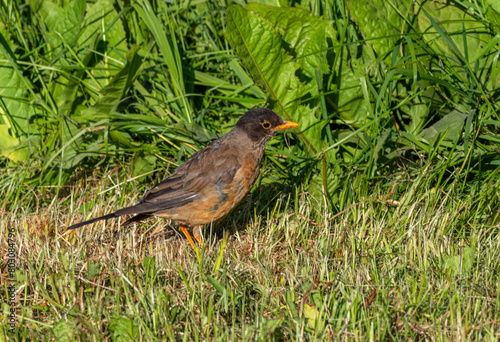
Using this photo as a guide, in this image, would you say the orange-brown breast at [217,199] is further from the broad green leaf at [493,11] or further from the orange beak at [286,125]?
the broad green leaf at [493,11]

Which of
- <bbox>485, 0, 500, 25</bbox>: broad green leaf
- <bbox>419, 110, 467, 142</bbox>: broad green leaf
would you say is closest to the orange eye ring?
<bbox>419, 110, 467, 142</bbox>: broad green leaf

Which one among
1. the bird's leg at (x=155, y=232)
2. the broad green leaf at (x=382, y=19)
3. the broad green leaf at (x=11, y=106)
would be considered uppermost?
the broad green leaf at (x=382, y=19)

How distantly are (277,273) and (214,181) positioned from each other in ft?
3.11

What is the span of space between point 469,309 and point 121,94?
3.50 meters

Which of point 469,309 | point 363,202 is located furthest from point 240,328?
point 363,202

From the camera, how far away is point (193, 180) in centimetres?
449

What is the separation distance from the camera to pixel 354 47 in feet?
16.6

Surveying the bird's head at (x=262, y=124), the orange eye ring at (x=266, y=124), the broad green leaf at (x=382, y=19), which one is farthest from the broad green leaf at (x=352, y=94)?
the orange eye ring at (x=266, y=124)

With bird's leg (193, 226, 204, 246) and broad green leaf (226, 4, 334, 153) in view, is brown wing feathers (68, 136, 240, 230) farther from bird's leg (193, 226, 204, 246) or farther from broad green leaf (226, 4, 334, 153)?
broad green leaf (226, 4, 334, 153)

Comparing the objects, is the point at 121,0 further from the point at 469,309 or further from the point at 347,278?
the point at 469,309

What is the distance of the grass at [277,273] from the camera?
3006 mm

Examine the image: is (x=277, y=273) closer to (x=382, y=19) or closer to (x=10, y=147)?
(x=382, y=19)

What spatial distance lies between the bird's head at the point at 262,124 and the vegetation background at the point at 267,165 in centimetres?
31

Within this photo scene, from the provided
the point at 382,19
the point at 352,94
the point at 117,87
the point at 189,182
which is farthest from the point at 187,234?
the point at 382,19
